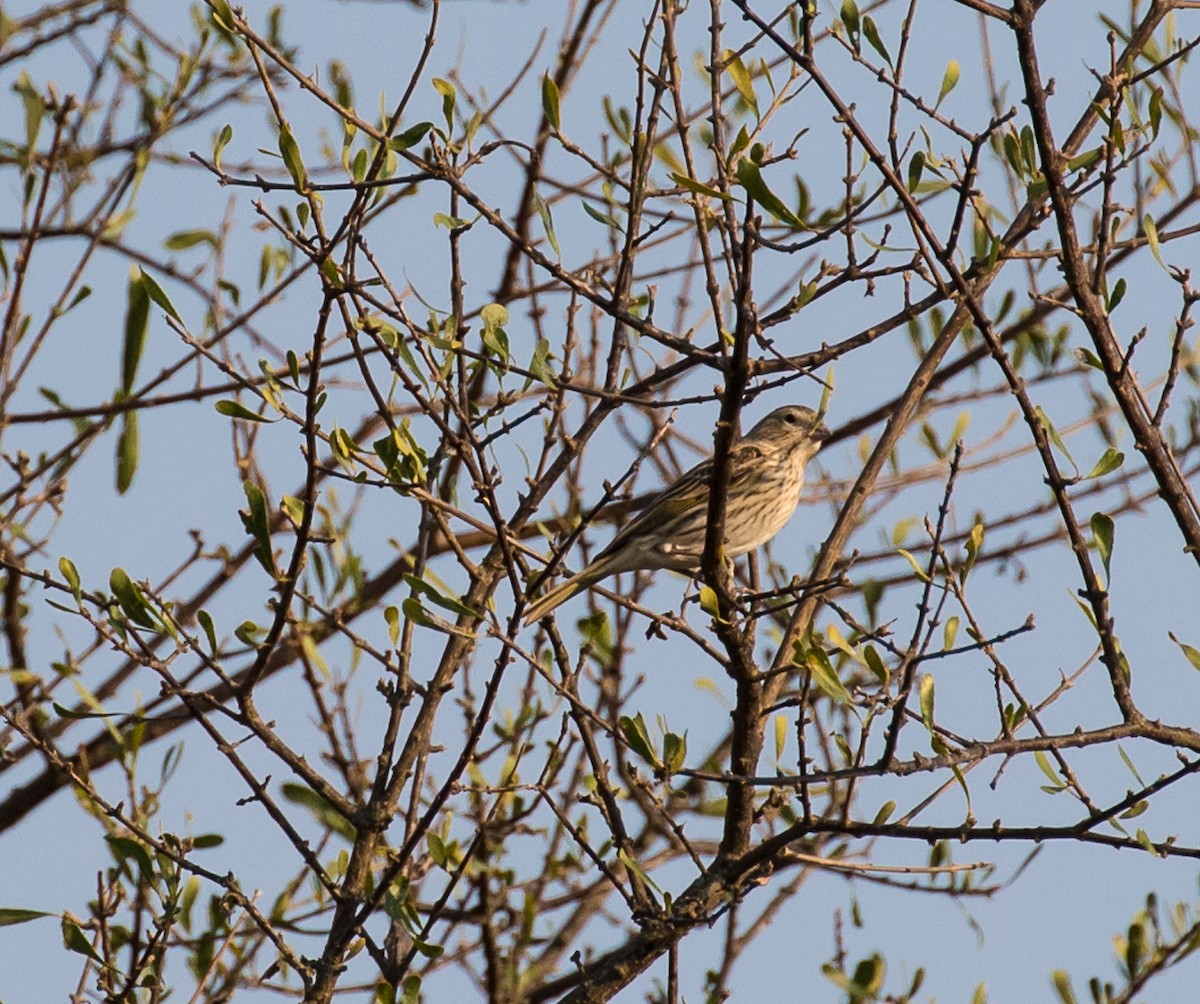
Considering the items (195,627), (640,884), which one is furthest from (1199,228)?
(195,627)

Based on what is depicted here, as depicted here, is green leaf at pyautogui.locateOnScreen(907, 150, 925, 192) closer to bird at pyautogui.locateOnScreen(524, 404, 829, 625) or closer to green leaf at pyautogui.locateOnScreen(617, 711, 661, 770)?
green leaf at pyautogui.locateOnScreen(617, 711, 661, 770)

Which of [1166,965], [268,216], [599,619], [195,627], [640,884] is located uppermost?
[195,627]

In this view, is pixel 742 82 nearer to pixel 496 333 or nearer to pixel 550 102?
pixel 550 102

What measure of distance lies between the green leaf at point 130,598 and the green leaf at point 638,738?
49.0 inches

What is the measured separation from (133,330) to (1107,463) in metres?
3.03

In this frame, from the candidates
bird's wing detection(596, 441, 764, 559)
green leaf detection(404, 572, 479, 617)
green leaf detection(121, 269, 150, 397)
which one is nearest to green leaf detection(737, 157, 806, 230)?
green leaf detection(404, 572, 479, 617)

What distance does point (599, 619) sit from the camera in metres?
4.73

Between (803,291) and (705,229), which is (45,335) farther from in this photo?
(803,291)

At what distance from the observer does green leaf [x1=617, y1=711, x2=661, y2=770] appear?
4090 mm

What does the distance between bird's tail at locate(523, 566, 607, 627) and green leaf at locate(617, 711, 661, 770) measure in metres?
0.88

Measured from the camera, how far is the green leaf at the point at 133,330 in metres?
5.13

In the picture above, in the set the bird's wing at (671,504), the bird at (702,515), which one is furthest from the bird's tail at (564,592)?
the bird's wing at (671,504)

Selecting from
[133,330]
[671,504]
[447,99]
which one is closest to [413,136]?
[447,99]

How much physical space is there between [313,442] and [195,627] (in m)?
2.97
